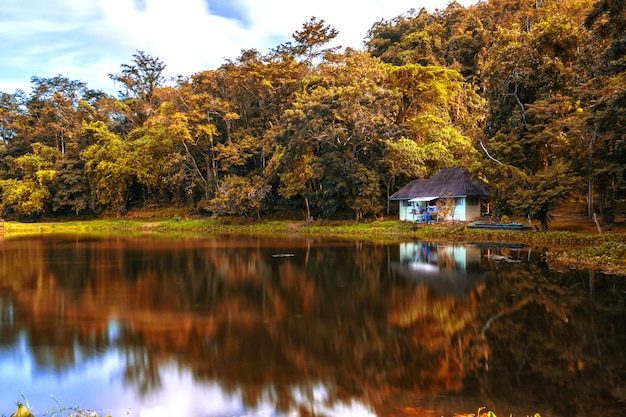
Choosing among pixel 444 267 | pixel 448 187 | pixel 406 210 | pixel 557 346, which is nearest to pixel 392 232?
pixel 406 210

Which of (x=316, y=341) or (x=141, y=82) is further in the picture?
(x=141, y=82)

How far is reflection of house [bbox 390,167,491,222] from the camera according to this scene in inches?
1161

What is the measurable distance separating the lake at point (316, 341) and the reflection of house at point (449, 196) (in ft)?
46.6

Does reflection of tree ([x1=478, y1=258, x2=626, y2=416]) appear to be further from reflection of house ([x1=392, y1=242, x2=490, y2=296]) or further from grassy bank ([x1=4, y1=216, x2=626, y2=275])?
grassy bank ([x1=4, y1=216, x2=626, y2=275])

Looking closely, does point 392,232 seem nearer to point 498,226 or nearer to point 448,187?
point 448,187

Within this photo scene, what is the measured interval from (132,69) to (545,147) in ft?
153

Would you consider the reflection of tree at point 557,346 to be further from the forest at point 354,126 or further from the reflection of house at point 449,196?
the reflection of house at point 449,196

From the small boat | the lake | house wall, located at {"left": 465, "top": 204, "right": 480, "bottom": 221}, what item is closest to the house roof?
house wall, located at {"left": 465, "top": 204, "right": 480, "bottom": 221}

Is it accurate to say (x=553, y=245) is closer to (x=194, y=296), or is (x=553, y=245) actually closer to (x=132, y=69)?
(x=194, y=296)

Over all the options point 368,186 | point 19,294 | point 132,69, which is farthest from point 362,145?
point 132,69

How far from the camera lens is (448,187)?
3014 cm

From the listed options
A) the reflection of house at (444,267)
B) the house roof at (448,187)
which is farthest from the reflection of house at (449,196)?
the reflection of house at (444,267)

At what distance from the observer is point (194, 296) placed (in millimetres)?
12008

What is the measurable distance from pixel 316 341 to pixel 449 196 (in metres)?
22.8
